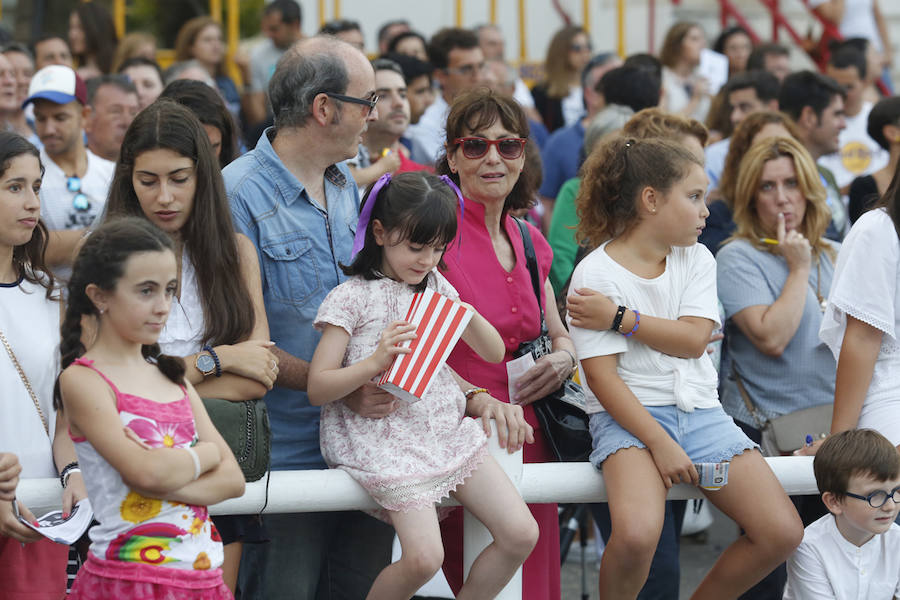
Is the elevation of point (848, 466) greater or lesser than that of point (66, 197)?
lesser

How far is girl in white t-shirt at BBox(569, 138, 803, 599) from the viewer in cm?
322

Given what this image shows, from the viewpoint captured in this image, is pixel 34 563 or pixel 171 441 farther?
pixel 34 563

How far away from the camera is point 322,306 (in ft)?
10.4

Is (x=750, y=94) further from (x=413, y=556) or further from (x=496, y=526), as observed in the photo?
(x=413, y=556)

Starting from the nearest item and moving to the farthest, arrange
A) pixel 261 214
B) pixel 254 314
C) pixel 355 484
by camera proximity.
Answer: pixel 355 484
pixel 254 314
pixel 261 214

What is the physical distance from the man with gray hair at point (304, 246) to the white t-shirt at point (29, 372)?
623mm

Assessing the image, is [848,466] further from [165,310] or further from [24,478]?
[24,478]

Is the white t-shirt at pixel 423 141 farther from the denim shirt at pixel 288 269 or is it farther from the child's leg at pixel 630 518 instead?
the child's leg at pixel 630 518

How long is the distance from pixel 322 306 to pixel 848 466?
1.56 m

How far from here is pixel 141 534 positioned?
258 centimetres

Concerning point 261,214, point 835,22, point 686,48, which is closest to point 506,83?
point 686,48

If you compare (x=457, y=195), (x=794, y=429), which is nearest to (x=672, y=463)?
(x=457, y=195)

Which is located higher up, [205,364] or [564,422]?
[205,364]

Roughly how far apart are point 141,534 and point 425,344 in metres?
0.87
